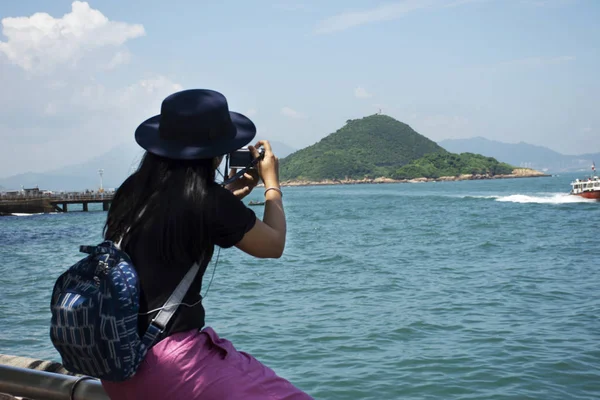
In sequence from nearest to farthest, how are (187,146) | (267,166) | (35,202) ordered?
1. (187,146)
2. (267,166)
3. (35,202)

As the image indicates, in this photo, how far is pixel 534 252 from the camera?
2309 centimetres

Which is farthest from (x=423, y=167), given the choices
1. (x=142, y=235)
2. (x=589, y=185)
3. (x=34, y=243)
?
(x=142, y=235)

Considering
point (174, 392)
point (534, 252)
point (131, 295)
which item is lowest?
point (534, 252)

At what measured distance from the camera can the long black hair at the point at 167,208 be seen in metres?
1.90

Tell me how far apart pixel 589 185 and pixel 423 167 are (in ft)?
451

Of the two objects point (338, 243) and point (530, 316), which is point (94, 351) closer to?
point (530, 316)

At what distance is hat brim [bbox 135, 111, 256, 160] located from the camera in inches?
76.5

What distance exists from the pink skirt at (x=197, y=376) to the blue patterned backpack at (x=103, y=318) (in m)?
0.05

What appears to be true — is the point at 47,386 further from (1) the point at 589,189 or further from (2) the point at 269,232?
(1) the point at 589,189

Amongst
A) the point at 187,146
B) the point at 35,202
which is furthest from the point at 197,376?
the point at 35,202

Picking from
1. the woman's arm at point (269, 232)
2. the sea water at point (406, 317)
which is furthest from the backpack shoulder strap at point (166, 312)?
the sea water at point (406, 317)

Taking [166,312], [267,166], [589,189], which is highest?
[267,166]

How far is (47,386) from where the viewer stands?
233cm

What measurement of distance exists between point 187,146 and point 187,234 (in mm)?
264
